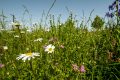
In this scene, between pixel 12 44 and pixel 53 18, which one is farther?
pixel 12 44

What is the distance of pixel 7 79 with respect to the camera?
291 centimetres

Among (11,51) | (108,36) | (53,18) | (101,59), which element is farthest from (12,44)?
(101,59)

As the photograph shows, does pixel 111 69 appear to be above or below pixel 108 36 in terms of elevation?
below

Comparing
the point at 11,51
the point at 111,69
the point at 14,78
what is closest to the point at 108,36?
the point at 111,69

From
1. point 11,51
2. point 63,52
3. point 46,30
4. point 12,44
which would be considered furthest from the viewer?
point 46,30

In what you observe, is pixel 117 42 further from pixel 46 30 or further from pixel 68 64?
pixel 46 30

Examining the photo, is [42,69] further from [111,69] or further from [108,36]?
[108,36]

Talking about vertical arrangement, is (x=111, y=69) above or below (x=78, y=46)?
below

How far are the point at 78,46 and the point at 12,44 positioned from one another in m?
1.45

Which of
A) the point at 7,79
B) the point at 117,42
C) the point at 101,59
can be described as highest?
the point at 117,42

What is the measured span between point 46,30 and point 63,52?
1.64 m

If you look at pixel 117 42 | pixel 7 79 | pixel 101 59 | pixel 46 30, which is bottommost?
pixel 7 79

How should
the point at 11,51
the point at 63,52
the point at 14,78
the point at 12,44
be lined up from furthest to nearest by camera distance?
1. the point at 12,44
2. the point at 11,51
3. the point at 63,52
4. the point at 14,78

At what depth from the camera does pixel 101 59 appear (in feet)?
10.1
